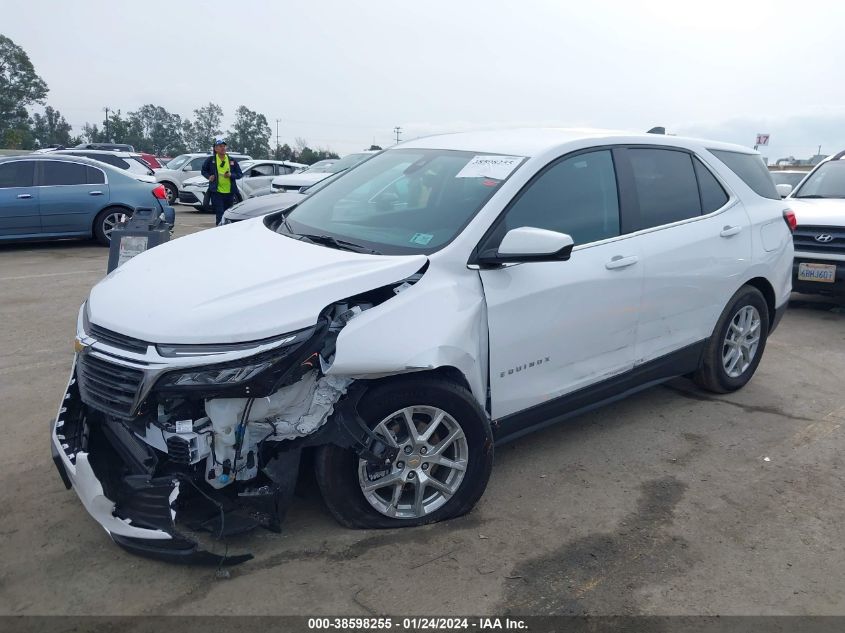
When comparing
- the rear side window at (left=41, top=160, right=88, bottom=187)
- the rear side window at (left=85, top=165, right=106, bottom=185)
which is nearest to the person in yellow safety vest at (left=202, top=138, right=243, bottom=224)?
the rear side window at (left=85, top=165, right=106, bottom=185)

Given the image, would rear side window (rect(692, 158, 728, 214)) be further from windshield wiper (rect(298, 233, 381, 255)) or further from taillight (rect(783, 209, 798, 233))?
windshield wiper (rect(298, 233, 381, 255))

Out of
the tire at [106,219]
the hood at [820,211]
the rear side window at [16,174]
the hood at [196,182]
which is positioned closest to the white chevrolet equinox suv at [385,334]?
the hood at [820,211]

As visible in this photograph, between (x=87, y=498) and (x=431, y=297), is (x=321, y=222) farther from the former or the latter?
(x=87, y=498)

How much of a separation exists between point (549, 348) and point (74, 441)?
221 cm

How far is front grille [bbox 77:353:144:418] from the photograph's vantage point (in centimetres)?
266

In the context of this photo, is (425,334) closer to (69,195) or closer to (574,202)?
(574,202)

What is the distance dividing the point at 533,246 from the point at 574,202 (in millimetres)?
743

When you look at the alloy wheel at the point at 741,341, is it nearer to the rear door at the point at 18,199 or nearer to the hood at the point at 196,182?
the rear door at the point at 18,199

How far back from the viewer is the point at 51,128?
84312 millimetres

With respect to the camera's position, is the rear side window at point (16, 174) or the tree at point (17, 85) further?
the tree at point (17, 85)

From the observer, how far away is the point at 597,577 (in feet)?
9.47

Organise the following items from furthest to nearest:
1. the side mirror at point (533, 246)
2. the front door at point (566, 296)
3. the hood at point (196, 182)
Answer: the hood at point (196, 182), the front door at point (566, 296), the side mirror at point (533, 246)

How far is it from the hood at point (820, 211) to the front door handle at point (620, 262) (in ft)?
13.1

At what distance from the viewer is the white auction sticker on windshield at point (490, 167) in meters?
3.53
